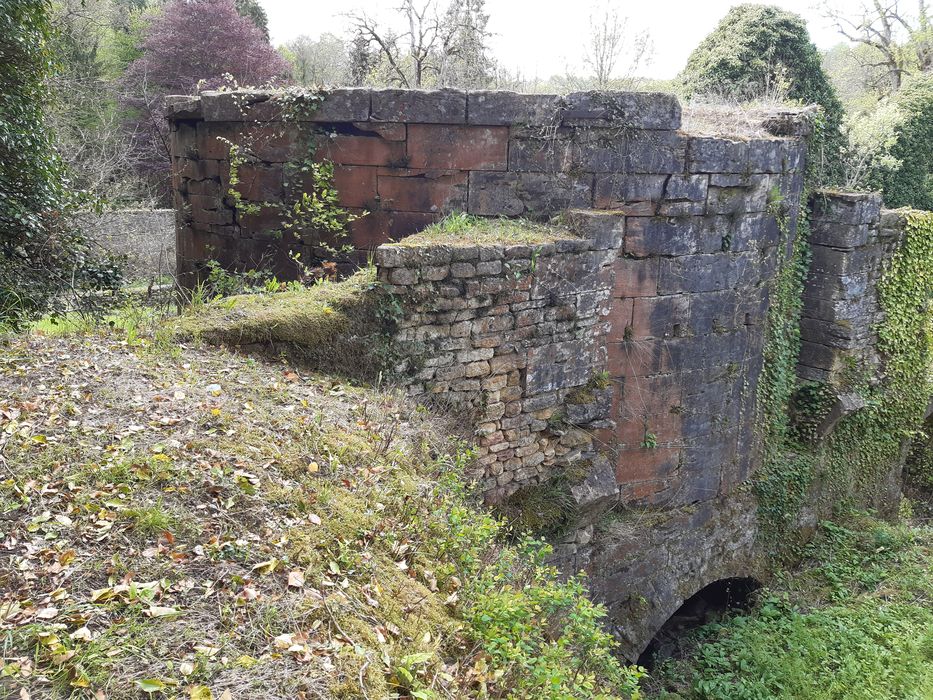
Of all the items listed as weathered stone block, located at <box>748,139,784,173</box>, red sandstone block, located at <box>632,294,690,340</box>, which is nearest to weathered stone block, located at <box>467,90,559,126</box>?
red sandstone block, located at <box>632,294,690,340</box>

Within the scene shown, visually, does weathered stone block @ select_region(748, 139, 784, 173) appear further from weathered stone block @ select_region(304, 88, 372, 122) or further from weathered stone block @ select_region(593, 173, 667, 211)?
weathered stone block @ select_region(304, 88, 372, 122)

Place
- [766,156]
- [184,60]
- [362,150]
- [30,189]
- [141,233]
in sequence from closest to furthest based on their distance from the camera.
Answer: [362,150] < [30,189] < [766,156] < [141,233] < [184,60]

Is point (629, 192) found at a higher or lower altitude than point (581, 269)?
higher

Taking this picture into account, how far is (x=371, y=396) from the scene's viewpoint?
16.8 ft

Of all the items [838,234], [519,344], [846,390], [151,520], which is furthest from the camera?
[846,390]

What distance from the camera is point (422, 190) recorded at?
6.86 meters

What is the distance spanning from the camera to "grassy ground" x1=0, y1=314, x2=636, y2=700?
2.57 metres

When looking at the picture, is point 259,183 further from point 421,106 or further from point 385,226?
point 421,106

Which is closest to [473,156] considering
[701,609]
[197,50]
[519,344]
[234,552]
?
[519,344]

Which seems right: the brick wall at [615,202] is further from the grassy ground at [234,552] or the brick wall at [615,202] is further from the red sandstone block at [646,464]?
the grassy ground at [234,552]

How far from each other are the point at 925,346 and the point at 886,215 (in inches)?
86.8

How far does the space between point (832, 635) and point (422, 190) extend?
18.7 ft

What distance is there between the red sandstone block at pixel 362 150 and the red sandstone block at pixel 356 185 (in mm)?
65

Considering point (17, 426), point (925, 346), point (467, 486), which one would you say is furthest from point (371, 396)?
point (925, 346)
